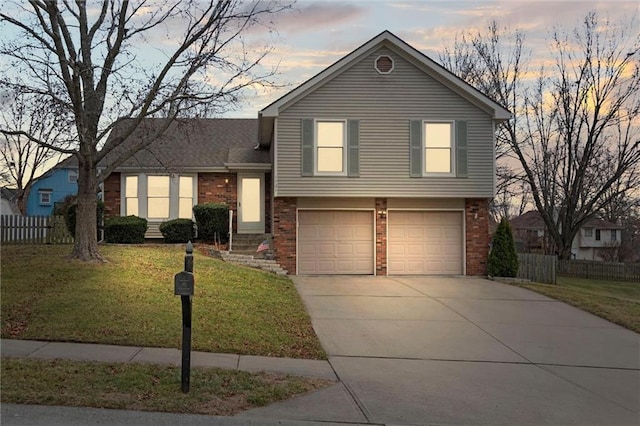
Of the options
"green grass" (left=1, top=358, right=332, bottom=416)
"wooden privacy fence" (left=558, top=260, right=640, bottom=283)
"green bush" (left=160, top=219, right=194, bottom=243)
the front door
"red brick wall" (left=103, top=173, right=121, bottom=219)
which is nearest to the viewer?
"green grass" (left=1, top=358, right=332, bottom=416)

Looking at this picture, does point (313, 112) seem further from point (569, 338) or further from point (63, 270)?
point (569, 338)

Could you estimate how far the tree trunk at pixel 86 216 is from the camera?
468 inches

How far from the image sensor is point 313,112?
55.1ft

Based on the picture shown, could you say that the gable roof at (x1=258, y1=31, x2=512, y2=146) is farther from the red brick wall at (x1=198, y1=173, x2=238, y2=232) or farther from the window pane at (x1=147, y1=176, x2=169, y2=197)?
the window pane at (x1=147, y1=176, x2=169, y2=197)

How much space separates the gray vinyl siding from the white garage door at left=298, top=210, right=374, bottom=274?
3.50ft

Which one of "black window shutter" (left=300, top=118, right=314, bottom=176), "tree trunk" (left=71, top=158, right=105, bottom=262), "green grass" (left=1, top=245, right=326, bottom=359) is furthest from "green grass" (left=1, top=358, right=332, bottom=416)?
"black window shutter" (left=300, top=118, right=314, bottom=176)

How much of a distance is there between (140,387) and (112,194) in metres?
15.4

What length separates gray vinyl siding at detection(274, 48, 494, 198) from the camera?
16672 millimetres

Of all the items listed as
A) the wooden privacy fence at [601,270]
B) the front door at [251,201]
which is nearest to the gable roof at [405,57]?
the front door at [251,201]

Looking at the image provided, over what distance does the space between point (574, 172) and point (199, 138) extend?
21760 millimetres

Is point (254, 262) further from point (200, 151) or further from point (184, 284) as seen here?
point (184, 284)

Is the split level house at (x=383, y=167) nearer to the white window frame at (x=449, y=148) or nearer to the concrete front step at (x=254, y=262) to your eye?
the white window frame at (x=449, y=148)

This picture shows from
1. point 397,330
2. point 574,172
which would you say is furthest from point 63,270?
point 574,172

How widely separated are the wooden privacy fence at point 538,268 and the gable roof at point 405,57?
511 cm
